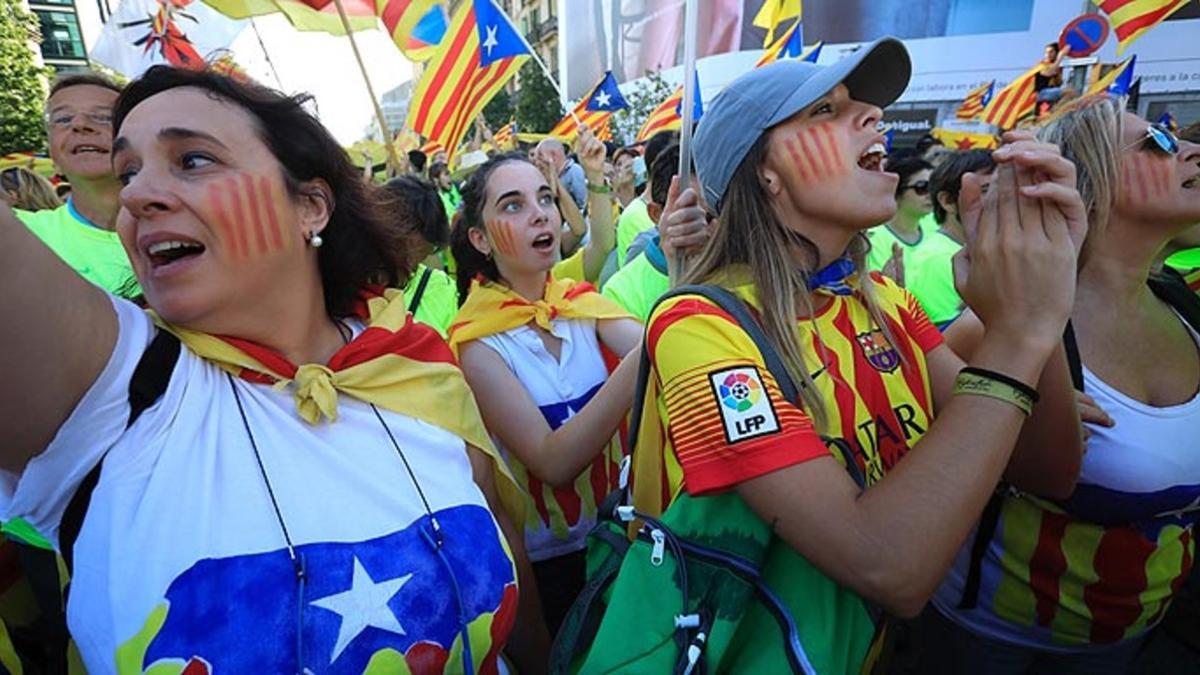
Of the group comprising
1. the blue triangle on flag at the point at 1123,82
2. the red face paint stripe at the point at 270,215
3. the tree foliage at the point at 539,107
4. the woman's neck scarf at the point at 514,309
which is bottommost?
the tree foliage at the point at 539,107

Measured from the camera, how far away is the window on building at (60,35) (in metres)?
41.5

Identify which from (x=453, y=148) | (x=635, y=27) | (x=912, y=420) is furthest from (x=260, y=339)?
(x=635, y=27)

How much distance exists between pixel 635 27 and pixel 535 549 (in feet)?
86.2

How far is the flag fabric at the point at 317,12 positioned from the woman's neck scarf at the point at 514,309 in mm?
2787

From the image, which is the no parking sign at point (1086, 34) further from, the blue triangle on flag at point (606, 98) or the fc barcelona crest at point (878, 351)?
the fc barcelona crest at point (878, 351)

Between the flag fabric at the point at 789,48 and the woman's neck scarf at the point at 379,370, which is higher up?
the woman's neck scarf at the point at 379,370

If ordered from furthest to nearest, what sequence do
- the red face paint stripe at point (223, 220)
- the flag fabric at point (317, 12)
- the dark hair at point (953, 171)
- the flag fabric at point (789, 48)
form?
the flag fabric at point (789, 48) < the flag fabric at point (317, 12) < the dark hair at point (953, 171) < the red face paint stripe at point (223, 220)

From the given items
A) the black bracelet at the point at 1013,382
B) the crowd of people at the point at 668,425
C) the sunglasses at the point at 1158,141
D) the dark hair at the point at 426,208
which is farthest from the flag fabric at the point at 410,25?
the black bracelet at the point at 1013,382

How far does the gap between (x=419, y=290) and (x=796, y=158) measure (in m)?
2.12

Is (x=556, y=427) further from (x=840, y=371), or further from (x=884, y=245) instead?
(x=884, y=245)

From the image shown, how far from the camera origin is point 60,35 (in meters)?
42.5

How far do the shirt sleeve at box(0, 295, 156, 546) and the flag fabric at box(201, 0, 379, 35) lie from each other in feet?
12.1

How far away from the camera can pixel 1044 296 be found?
46.7 inches

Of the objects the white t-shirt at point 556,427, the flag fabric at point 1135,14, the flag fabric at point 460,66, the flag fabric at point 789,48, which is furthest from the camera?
the flag fabric at point 789,48
